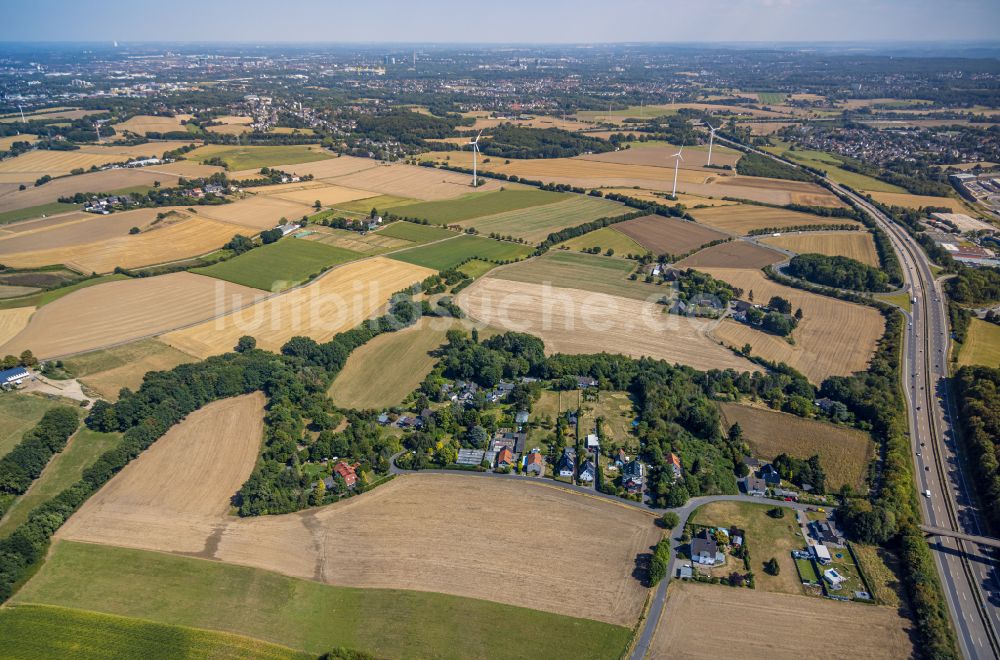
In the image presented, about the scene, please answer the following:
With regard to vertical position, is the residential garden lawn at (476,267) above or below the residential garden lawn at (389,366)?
above

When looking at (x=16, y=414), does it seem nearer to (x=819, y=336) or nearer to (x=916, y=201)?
(x=819, y=336)

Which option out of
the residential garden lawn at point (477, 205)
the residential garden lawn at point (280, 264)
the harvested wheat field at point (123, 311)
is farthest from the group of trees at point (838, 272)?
the harvested wheat field at point (123, 311)

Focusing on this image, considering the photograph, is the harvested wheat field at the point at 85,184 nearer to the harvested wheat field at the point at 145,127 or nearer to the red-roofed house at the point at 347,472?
the harvested wheat field at the point at 145,127

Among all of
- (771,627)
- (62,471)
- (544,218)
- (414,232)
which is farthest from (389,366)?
(544,218)

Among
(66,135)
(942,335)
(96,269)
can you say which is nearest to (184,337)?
(96,269)

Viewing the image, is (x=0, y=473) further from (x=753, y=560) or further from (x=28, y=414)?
(x=753, y=560)

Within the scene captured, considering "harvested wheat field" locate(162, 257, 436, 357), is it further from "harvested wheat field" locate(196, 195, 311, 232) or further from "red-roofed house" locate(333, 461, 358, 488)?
"harvested wheat field" locate(196, 195, 311, 232)
